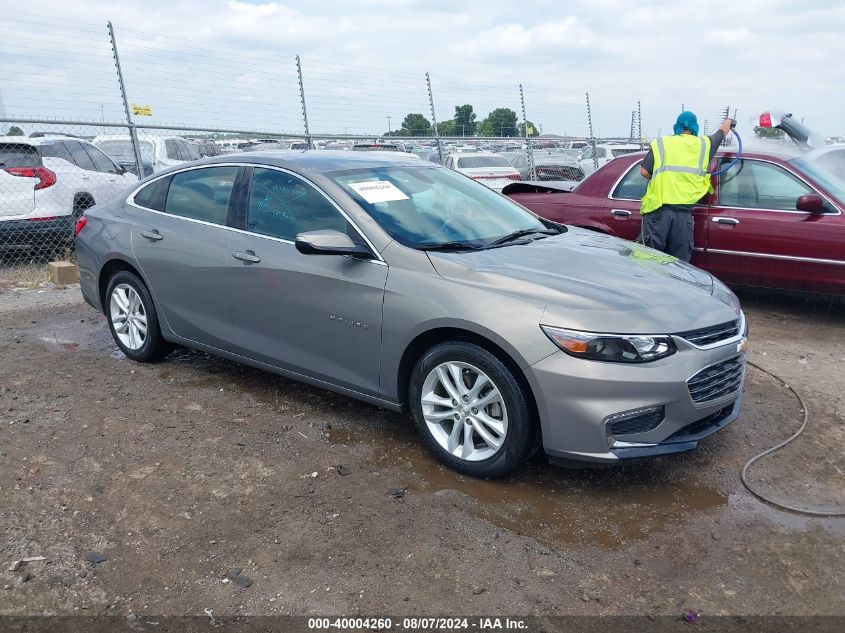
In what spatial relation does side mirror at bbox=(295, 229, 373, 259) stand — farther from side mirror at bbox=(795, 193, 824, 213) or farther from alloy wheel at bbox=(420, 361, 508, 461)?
side mirror at bbox=(795, 193, 824, 213)

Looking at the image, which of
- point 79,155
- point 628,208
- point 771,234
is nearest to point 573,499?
point 771,234

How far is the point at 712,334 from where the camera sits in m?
3.58

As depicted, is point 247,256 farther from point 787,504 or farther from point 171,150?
point 171,150

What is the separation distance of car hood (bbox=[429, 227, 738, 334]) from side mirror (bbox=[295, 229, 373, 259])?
0.42 m

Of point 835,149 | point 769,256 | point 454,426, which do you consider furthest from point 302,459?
point 835,149

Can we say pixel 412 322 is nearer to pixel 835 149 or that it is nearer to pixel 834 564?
pixel 834 564

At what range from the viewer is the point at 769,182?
21.9 feet

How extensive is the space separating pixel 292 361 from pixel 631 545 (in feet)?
7.04

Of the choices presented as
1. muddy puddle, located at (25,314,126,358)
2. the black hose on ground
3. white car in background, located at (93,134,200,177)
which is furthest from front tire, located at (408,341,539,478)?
white car in background, located at (93,134,200,177)

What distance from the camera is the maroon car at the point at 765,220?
249 inches

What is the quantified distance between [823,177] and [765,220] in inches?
26.9

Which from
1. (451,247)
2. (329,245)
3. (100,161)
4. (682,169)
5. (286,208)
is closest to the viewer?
(329,245)

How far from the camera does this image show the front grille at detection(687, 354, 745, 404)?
3439 millimetres

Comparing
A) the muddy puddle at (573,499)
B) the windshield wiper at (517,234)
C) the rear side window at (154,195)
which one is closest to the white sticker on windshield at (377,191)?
the windshield wiper at (517,234)
